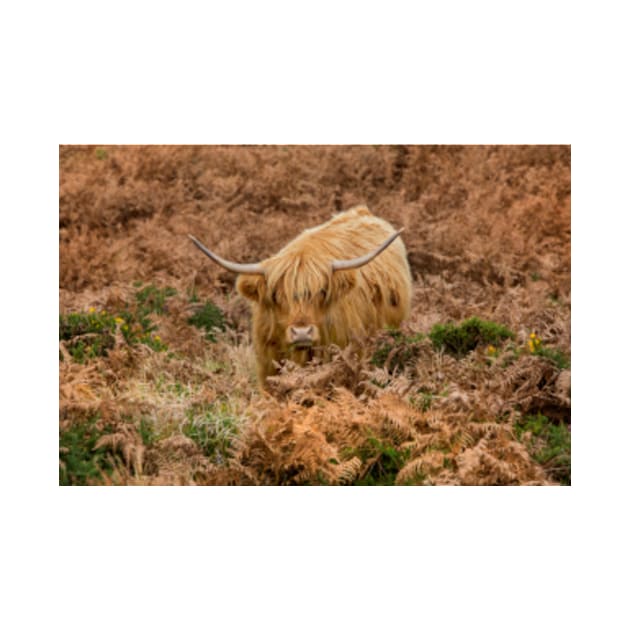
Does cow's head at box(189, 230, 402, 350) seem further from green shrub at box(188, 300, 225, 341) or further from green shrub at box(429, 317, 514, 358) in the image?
green shrub at box(188, 300, 225, 341)

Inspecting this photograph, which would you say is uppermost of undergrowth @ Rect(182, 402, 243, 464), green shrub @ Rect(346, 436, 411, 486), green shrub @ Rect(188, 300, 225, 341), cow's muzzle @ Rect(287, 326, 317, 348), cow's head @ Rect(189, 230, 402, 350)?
cow's head @ Rect(189, 230, 402, 350)

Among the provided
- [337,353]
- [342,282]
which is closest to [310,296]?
[342,282]

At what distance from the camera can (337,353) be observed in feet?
22.6

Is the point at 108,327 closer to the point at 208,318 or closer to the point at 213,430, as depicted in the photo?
the point at 208,318

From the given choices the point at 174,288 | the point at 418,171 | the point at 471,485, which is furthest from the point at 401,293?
the point at 471,485

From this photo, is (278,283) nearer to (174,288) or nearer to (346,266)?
(346,266)

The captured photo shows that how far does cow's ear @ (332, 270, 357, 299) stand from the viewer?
7.11 meters

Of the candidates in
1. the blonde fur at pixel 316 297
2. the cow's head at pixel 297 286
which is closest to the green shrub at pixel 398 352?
the blonde fur at pixel 316 297

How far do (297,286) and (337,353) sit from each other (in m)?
0.50

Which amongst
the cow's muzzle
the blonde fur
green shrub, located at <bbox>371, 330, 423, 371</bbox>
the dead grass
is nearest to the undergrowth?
the dead grass

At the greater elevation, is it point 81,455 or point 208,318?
point 208,318

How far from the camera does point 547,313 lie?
7238mm

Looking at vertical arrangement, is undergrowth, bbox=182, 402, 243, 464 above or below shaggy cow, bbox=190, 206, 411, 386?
below
